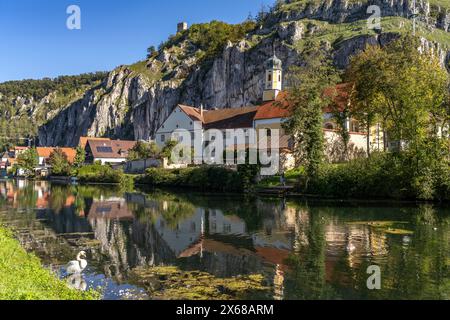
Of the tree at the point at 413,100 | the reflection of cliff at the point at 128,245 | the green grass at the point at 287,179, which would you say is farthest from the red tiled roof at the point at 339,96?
the reflection of cliff at the point at 128,245

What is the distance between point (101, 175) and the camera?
283 feet

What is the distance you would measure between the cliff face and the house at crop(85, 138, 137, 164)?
1160 inches

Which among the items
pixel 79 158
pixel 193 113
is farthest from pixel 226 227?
pixel 79 158

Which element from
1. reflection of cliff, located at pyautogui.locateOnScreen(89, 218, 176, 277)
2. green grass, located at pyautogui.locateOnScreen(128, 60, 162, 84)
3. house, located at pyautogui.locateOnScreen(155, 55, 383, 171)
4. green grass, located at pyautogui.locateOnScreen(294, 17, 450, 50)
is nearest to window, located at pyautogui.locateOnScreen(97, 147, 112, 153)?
house, located at pyautogui.locateOnScreen(155, 55, 383, 171)

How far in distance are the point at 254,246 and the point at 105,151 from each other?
97.9 meters

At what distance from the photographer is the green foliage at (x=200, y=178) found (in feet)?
199

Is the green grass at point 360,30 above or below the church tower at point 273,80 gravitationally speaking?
above

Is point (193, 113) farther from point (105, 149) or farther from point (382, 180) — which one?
point (382, 180)

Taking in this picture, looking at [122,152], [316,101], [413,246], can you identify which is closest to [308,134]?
[316,101]

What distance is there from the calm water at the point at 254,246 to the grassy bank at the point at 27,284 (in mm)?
1402

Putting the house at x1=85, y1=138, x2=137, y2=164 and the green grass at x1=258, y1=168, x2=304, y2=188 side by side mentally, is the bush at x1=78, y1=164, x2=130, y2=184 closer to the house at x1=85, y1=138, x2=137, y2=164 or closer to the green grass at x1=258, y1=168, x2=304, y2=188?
the house at x1=85, y1=138, x2=137, y2=164

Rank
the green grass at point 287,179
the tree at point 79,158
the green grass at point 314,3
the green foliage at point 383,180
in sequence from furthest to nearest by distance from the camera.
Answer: the green grass at point 314,3 < the tree at point 79,158 < the green grass at point 287,179 < the green foliage at point 383,180

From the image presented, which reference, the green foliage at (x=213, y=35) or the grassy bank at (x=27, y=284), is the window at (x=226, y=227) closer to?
the grassy bank at (x=27, y=284)

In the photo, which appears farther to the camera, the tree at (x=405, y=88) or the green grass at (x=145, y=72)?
the green grass at (x=145, y=72)
